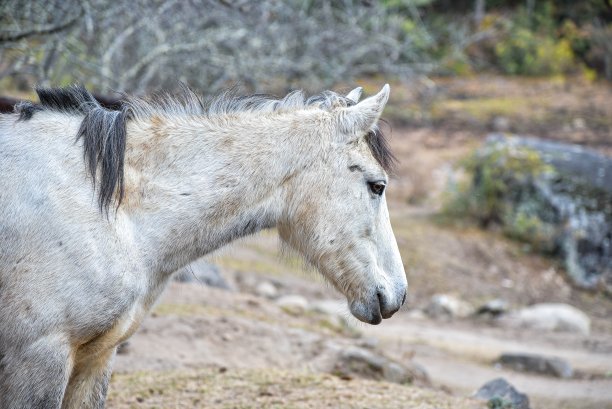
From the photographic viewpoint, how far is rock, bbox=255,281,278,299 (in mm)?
10073

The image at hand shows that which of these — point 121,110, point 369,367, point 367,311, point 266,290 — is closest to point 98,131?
point 121,110

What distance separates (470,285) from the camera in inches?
466

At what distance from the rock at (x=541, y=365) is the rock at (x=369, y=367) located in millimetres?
1810

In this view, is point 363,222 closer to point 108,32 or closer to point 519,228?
point 108,32

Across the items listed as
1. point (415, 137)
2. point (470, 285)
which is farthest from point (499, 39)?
point (470, 285)

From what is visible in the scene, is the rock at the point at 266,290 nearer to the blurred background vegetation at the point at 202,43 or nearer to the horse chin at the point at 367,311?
the blurred background vegetation at the point at 202,43

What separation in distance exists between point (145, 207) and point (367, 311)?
117cm

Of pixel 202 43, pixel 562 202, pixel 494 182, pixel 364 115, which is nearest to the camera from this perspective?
pixel 364 115

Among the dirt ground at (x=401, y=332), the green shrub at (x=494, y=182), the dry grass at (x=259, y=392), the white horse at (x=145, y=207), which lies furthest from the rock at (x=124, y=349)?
the green shrub at (x=494, y=182)

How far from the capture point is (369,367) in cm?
638

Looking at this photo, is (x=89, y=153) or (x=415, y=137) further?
(x=415, y=137)

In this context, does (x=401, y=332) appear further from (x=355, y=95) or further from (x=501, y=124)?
(x=501, y=124)

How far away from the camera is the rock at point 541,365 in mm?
7691

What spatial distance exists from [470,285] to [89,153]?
29.6 feet
